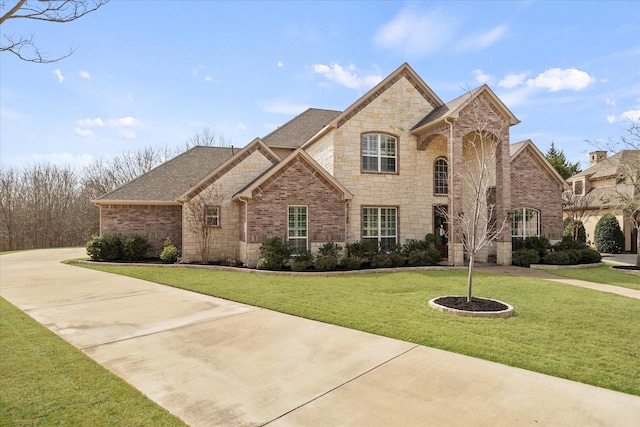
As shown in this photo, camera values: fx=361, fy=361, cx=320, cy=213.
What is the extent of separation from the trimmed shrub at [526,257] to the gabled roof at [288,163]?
823cm

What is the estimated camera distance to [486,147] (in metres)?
18.5

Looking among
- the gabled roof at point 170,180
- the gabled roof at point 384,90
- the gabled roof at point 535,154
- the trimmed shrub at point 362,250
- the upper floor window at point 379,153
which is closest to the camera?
the trimmed shrub at point 362,250

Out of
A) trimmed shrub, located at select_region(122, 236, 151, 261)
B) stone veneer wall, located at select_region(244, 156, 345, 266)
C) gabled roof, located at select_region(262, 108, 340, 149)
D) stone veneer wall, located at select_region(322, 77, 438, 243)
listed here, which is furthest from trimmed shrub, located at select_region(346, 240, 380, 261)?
trimmed shrub, located at select_region(122, 236, 151, 261)

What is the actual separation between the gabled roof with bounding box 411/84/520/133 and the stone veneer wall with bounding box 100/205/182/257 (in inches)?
527

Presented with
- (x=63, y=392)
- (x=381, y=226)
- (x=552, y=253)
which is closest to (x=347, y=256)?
(x=381, y=226)

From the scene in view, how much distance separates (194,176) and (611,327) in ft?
63.2

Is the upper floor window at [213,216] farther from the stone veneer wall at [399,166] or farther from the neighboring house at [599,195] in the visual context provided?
the neighboring house at [599,195]

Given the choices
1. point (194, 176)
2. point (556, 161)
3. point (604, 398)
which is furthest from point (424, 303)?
point (556, 161)

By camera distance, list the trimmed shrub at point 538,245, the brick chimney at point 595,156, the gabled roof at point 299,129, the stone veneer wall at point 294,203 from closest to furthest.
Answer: the stone veneer wall at point 294,203 < the trimmed shrub at point 538,245 < the gabled roof at point 299,129 < the brick chimney at point 595,156

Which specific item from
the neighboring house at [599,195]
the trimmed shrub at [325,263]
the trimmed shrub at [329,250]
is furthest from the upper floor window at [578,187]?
the trimmed shrub at [325,263]

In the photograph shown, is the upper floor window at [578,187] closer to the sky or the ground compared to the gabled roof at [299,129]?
closer to the ground

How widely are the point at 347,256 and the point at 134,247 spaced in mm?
10407

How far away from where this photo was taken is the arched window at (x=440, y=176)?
18781mm

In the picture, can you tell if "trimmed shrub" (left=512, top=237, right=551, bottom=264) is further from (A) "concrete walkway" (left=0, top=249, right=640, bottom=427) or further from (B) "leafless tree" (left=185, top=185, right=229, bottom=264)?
(B) "leafless tree" (left=185, top=185, right=229, bottom=264)
